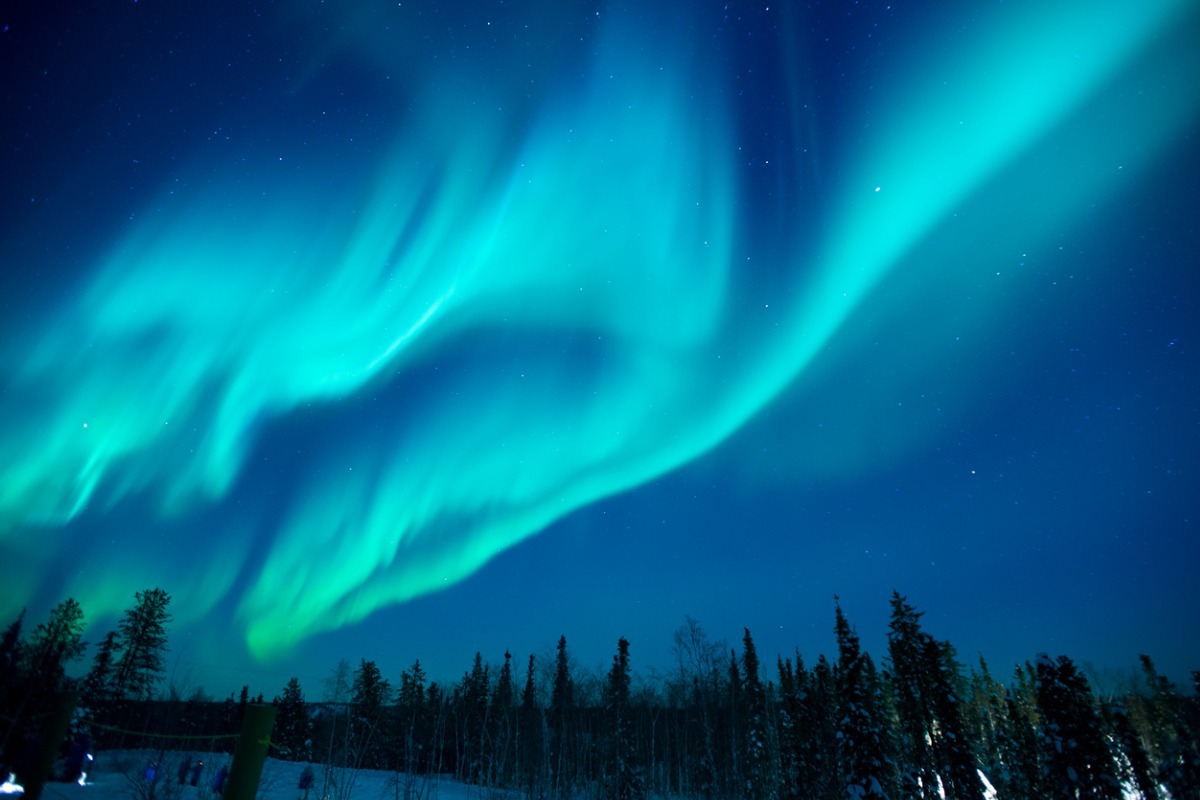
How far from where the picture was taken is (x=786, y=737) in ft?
182

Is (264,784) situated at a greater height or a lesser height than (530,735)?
lesser

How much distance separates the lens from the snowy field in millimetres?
35438

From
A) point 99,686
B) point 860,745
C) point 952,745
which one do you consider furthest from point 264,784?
point 952,745

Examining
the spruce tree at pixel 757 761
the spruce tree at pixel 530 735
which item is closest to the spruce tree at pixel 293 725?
the spruce tree at pixel 530 735

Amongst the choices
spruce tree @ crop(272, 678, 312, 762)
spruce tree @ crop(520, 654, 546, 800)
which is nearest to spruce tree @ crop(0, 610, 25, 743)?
spruce tree @ crop(272, 678, 312, 762)

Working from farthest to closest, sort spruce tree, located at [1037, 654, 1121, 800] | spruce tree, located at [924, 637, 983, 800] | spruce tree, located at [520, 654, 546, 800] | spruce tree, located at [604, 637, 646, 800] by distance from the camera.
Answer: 1. spruce tree, located at [520, 654, 546, 800]
2. spruce tree, located at [604, 637, 646, 800]
3. spruce tree, located at [924, 637, 983, 800]
4. spruce tree, located at [1037, 654, 1121, 800]

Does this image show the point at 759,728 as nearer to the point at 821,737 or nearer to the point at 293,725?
the point at 821,737

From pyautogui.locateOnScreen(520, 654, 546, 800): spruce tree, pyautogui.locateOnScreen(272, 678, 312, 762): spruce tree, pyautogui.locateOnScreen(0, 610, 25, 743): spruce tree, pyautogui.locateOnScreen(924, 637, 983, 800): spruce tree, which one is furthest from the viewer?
pyautogui.locateOnScreen(272, 678, 312, 762): spruce tree

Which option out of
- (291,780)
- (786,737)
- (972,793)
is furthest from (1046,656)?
(291,780)

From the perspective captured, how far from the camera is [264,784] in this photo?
49.4 m

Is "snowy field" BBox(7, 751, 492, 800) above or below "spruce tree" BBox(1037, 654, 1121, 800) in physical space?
below

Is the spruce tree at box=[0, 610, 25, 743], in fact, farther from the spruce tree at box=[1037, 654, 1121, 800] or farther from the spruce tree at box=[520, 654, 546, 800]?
the spruce tree at box=[1037, 654, 1121, 800]

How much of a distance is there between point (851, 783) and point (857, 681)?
5815 mm

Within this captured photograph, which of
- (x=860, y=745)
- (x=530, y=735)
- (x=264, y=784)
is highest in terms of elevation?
(x=530, y=735)
